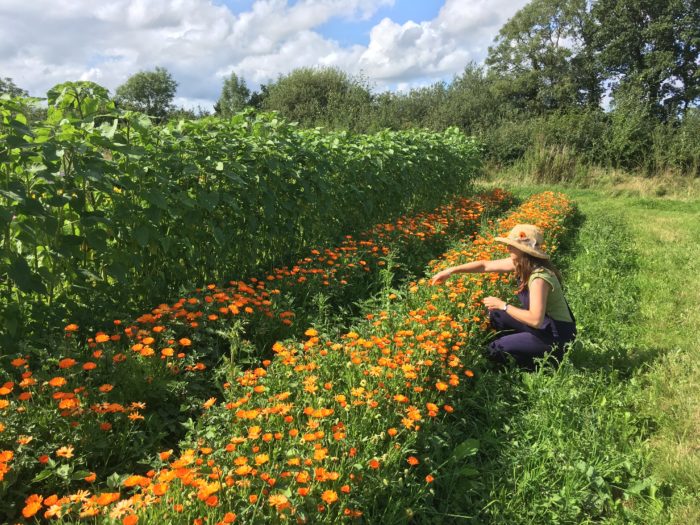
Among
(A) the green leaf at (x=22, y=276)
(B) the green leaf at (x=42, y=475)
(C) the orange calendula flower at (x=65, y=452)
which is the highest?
(A) the green leaf at (x=22, y=276)

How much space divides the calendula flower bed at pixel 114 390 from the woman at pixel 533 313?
1529 millimetres

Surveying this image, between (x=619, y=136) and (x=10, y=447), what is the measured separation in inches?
702

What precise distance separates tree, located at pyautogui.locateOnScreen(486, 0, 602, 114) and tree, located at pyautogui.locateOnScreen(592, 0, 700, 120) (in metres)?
1.41

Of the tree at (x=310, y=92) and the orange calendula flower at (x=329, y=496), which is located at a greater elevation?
the tree at (x=310, y=92)

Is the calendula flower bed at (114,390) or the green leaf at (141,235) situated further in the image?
the green leaf at (141,235)

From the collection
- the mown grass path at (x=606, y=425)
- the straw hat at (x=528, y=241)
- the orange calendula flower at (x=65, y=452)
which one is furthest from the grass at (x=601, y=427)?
the orange calendula flower at (x=65, y=452)

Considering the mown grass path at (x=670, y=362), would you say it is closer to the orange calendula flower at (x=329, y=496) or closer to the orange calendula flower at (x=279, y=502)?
the orange calendula flower at (x=329, y=496)

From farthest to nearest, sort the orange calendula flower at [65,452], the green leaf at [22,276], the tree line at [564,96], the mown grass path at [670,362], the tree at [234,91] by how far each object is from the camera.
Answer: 1. the tree at [234,91]
2. the tree line at [564,96]
3. the green leaf at [22,276]
4. the mown grass path at [670,362]
5. the orange calendula flower at [65,452]

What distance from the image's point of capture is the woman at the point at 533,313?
332 centimetres

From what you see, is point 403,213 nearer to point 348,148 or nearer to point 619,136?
point 348,148

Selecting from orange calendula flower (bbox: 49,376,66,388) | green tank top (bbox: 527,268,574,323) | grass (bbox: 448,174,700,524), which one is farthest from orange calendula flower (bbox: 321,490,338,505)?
green tank top (bbox: 527,268,574,323)

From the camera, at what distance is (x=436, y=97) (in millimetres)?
28250

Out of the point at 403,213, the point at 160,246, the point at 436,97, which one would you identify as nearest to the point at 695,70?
the point at 436,97

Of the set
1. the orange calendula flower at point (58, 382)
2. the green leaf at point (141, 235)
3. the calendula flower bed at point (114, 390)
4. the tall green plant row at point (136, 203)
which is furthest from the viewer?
the green leaf at point (141, 235)
